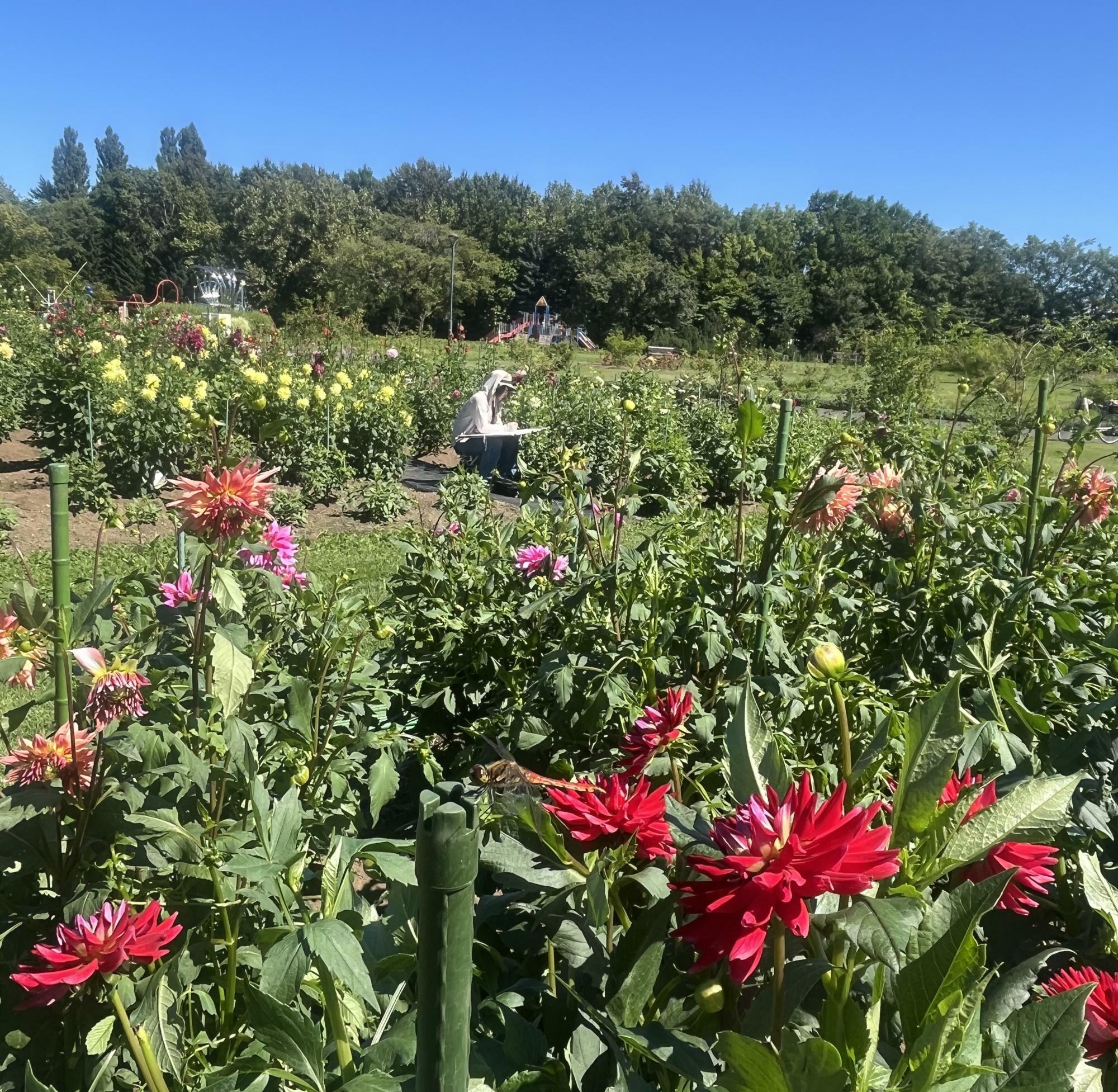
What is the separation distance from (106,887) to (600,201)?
47358mm

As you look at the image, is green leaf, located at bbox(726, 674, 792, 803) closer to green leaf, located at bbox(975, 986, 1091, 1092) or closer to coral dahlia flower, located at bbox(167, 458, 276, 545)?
green leaf, located at bbox(975, 986, 1091, 1092)

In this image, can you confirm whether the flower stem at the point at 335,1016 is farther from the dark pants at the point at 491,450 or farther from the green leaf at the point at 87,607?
the dark pants at the point at 491,450

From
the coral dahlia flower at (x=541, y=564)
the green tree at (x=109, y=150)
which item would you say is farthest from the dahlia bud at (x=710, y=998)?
the green tree at (x=109, y=150)

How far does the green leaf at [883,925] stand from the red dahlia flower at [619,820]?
173 mm

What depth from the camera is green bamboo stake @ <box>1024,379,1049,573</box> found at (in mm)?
1901

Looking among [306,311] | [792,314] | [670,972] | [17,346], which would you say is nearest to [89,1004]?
[670,972]

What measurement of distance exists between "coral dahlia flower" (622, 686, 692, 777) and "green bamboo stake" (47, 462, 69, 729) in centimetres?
68

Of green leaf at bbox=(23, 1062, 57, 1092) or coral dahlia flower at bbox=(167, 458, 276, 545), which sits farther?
coral dahlia flower at bbox=(167, 458, 276, 545)

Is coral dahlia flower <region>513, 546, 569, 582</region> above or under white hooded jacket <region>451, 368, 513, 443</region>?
under

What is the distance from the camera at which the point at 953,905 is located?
61cm

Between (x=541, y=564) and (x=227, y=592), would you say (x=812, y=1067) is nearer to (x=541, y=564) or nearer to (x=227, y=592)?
(x=227, y=592)

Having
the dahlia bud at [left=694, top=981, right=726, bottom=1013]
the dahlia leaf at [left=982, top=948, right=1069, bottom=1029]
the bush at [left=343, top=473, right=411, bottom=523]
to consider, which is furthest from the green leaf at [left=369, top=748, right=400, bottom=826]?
the bush at [left=343, top=473, right=411, bottom=523]

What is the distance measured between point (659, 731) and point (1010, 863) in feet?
1.28

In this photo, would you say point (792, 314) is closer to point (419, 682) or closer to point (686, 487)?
point (686, 487)
